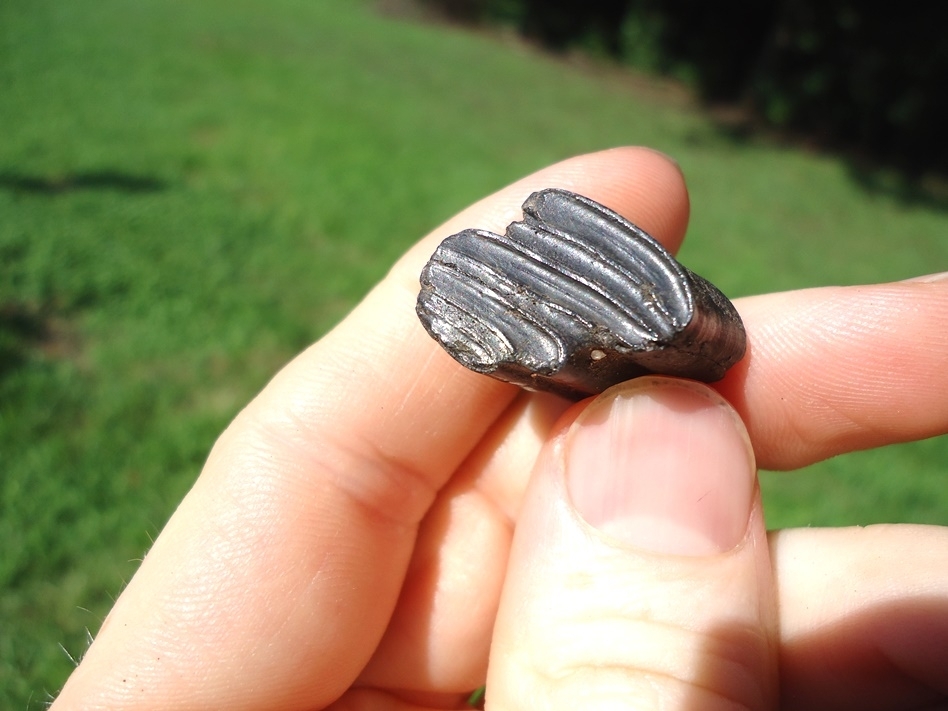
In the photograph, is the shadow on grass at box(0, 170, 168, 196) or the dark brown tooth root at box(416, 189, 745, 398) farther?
the shadow on grass at box(0, 170, 168, 196)

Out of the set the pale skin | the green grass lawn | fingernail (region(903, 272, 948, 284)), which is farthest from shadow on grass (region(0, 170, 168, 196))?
fingernail (region(903, 272, 948, 284))

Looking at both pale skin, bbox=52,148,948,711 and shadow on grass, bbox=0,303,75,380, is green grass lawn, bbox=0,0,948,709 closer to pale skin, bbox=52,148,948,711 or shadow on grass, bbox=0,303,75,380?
shadow on grass, bbox=0,303,75,380

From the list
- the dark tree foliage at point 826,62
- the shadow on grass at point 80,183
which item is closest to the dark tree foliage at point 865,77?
the dark tree foliage at point 826,62

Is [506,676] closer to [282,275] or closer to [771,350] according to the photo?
[771,350]

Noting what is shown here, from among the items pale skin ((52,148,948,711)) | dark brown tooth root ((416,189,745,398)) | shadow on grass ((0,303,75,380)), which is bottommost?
shadow on grass ((0,303,75,380))

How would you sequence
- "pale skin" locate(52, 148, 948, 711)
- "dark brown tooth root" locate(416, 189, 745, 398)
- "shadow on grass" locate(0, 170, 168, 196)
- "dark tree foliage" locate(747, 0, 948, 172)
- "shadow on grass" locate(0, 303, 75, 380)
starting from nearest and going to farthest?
1. "dark brown tooth root" locate(416, 189, 745, 398)
2. "pale skin" locate(52, 148, 948, 711)
3. "shadow on grass" locate(0, 303, 75, 380)
4. "shadow on grass" locate(0, 170, 168, 196)
5. "dark tree foliage" locate(747, 0, 948, 172)

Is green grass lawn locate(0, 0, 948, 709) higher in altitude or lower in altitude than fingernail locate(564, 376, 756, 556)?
lower

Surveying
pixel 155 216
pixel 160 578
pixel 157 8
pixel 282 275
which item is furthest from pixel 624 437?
pixel 157 8

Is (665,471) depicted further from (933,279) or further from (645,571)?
(933,279)
